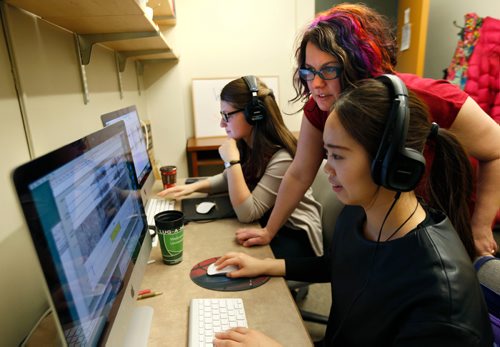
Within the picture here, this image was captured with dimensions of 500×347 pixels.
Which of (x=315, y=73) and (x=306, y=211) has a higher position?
(x=315, y=73)

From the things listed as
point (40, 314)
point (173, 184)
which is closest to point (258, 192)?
point (173, 184)

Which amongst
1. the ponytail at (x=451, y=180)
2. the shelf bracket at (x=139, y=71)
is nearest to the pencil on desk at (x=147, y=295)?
the ponytail at (x=451, y=180)

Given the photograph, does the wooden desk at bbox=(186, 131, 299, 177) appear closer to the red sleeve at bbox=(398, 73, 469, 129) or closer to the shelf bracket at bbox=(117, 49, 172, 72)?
the shelf bracket at bbox=(117, 49, 172, 72)

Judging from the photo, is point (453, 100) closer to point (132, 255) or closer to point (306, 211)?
point (306, 211)

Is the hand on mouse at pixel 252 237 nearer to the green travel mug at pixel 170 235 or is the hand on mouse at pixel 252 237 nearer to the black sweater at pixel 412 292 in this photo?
the green travel mug at pixel 170 235

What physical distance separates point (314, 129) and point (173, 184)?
0.79m

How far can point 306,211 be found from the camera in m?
1.42

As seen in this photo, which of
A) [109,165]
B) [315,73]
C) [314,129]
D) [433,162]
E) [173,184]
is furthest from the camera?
[173,184]

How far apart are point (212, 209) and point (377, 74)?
2.59 feet

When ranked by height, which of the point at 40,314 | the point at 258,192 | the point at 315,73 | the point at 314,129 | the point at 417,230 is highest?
the point at 315,73

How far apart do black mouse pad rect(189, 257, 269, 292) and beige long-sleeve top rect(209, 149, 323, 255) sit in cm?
38

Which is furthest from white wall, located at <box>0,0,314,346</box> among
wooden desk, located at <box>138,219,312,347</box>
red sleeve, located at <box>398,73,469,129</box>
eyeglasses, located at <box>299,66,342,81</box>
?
red sleeve, located at <box>398,73,469,129</box>

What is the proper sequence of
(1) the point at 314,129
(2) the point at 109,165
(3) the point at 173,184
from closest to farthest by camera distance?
(2) the point at 109,165, (1) the point at 314,129, (3) the point at 173,184

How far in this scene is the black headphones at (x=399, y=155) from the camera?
0.62 m
